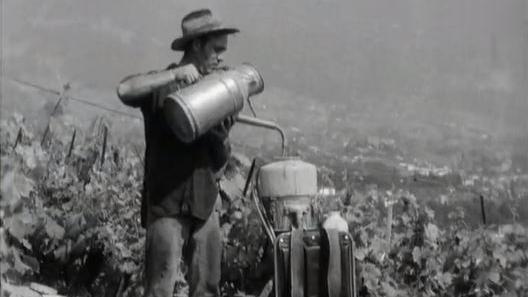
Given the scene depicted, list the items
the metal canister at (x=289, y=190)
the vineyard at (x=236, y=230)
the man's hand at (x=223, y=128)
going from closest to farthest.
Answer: the man's hand at (x=223, y=128) < the metal canister at (x=289, y=190) < the vineyard at (x=236, y=230)

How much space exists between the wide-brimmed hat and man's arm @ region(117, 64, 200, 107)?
0.16 m

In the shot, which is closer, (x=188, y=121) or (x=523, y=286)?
(x=188, y=121)

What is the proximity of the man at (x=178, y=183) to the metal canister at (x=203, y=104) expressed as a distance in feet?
0.20

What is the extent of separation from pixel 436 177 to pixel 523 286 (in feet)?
4.07

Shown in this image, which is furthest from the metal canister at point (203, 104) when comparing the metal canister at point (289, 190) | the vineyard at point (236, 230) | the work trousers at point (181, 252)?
the vineyard at point (236, 230)

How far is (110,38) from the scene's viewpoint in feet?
14.0

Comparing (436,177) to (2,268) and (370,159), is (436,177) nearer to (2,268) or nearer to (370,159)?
(370,159)

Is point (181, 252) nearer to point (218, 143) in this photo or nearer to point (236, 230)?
point (218, 143)

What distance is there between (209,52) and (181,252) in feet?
2.67

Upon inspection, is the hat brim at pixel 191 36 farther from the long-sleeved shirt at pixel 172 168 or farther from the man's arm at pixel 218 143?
the man's arm at pixel 218 143

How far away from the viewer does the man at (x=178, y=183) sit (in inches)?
122

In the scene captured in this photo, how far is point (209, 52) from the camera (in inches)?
129

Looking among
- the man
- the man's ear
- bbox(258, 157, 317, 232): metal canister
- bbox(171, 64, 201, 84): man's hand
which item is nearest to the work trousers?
the man

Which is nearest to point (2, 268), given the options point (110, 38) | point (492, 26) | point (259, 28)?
point (110, 38)
